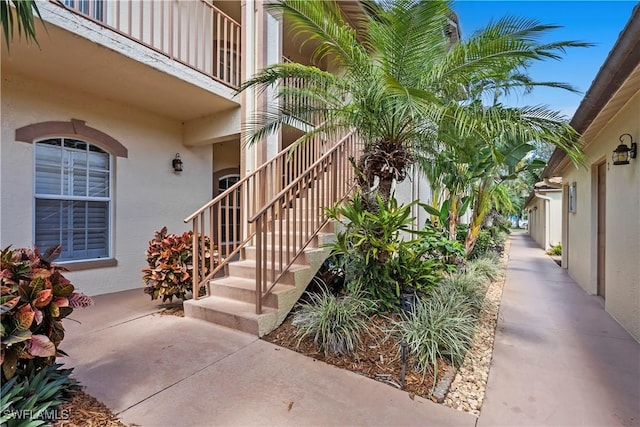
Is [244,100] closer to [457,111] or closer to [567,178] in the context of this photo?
[457,111]

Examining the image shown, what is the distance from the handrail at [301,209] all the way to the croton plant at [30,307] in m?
1.86

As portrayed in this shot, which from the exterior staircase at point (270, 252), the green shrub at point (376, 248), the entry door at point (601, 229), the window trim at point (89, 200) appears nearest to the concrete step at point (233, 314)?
the exterior staircase at point (270, 252)

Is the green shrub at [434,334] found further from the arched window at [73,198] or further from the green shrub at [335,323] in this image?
the arched window at [73,198]

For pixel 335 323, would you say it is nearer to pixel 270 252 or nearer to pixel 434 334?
pixel 434 334

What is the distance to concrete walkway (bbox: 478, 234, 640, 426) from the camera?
2484 millimetres

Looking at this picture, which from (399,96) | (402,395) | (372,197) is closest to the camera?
(402,395)

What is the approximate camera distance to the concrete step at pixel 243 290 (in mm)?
3932

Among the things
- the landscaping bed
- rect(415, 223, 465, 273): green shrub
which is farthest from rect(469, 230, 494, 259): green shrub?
the landscaping bed

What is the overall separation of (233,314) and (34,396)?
1976mm

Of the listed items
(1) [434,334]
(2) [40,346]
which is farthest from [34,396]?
(1) [434,334]

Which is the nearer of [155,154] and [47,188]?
[47,188]

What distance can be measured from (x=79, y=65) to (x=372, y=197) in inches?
182

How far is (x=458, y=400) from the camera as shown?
2.68 m

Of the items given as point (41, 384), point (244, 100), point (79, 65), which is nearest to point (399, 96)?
point (41, 384)
